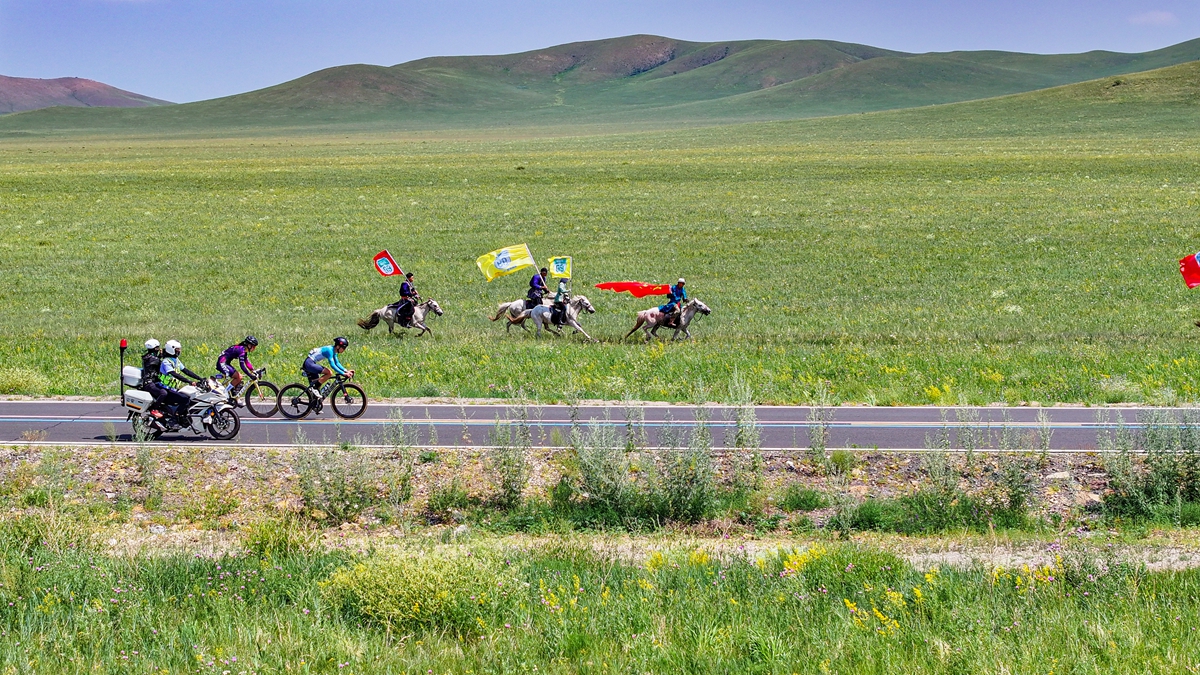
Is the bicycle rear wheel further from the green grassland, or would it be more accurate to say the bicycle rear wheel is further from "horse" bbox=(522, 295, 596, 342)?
"horse" bbox=(522, 295, 596, 342)

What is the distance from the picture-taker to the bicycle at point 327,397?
1905cm

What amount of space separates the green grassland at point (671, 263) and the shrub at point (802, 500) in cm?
553

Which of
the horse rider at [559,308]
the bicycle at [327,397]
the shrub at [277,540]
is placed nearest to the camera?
the shrub at [277,540]

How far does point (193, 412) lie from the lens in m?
17.5

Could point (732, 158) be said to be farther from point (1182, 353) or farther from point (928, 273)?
point (1182, 353)

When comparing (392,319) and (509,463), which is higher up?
(392,319)

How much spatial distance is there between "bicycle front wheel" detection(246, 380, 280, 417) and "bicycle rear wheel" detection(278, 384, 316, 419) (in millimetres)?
139

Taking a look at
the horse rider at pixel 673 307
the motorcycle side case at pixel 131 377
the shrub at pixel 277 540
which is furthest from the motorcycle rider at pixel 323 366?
the horse rider at pixel 673 307

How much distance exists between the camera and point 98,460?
53.2ft

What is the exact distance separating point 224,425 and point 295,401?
158cm

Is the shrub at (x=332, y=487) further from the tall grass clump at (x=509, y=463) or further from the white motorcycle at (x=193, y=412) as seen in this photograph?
the white motorcycle at (x=193, y=412)

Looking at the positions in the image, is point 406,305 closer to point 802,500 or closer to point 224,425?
point 224,425

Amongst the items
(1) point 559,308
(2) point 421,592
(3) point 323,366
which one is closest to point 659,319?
(1) point 559,308

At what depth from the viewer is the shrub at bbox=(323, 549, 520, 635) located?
9.70 m
